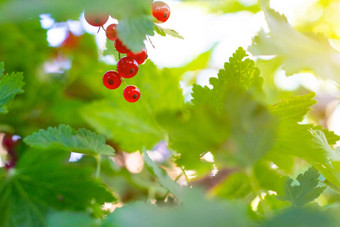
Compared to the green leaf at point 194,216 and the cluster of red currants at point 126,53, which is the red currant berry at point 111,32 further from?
the green leaf at point 194,216

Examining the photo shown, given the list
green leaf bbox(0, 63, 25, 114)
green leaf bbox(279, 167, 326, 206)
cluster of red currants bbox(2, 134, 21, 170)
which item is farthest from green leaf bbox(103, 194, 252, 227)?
cluster of red currants bbox(2, 134, 21, 170)

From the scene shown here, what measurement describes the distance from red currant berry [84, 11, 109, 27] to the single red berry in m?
0.50

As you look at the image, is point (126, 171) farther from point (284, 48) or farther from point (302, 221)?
point (302, 221)

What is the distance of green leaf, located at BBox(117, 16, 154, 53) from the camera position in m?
0.41

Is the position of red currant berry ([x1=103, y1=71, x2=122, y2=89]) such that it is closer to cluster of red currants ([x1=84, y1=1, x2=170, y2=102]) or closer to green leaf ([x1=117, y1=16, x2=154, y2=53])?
cluster of red currants ([x1=84, y1=1, x2=170, y2=102])

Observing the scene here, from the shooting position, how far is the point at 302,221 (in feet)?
0.84

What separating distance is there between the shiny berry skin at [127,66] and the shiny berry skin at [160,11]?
77 mm

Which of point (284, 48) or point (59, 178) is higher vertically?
point (284, 48)

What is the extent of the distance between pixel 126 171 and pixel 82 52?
623mm

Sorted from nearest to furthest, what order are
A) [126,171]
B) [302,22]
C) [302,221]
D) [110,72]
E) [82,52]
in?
[302,221] < [110,72] < [126,171] < [82,52] < [302,22]

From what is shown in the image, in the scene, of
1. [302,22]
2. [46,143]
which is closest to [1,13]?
[46,143]

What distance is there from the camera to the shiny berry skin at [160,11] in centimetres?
53

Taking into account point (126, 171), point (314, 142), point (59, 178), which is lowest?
point (126, 171)

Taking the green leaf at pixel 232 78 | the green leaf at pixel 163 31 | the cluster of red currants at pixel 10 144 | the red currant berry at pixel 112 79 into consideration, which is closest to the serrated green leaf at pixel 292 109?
the green leaf at pixel 232 78
